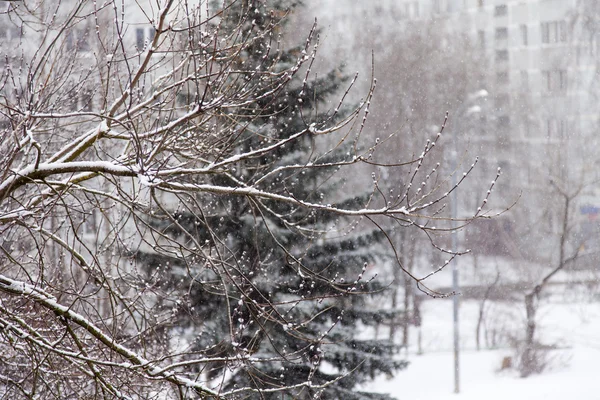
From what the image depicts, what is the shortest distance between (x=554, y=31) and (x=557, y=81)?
252 centimetres

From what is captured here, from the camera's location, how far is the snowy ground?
1884 centimetres

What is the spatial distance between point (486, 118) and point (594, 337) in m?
7.90

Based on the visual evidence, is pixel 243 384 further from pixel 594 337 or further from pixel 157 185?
pixel 594 337

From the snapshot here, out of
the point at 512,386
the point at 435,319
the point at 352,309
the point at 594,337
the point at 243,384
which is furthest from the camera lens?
the point at 435,319

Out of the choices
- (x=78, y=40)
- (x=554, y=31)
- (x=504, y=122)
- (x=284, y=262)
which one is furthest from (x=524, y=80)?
(x=78, y=40)

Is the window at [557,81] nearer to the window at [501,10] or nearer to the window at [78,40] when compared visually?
the window at [501,10]

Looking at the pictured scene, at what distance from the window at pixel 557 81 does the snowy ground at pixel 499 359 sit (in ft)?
23.2

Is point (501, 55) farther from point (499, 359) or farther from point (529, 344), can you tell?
point (499, 359)

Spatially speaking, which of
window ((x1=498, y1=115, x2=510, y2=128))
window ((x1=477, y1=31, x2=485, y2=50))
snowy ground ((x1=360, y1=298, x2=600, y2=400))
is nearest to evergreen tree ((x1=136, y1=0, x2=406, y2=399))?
snowy ground ((x1=360, y1=298, x2=600, y2=400))

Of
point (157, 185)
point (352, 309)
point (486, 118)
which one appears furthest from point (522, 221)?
point (157, 185)

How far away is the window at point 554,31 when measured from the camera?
24.2 meters

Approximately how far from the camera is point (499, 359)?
828 inches

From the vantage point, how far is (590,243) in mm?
23125

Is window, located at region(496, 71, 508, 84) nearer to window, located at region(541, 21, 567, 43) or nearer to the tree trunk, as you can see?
window, located at region(541, 21, 567, 43)
